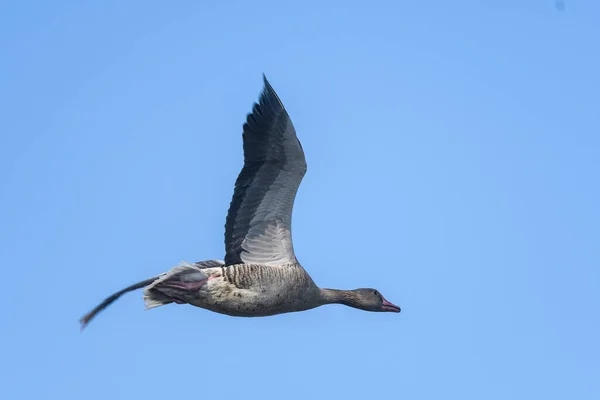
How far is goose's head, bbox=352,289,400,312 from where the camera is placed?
20.0 metres

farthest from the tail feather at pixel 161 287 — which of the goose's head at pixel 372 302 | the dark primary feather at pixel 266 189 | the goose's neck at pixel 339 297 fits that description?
the goose's head at pixel 372 302

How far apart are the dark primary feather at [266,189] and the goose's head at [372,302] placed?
2239 mm

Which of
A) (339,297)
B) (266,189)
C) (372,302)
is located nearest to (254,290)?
(266,189)

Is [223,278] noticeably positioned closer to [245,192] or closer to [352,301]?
[245,192]

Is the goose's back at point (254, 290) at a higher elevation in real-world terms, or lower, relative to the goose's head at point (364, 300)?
lower

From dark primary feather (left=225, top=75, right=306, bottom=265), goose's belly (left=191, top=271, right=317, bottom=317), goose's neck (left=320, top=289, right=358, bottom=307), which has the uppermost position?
dark primary feather (left=225, top=75, right=306, bottom=265)

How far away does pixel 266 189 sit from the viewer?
58.5ft

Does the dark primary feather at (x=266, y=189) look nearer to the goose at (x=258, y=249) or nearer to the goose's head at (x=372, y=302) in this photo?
the goose at (x=258, y=249)

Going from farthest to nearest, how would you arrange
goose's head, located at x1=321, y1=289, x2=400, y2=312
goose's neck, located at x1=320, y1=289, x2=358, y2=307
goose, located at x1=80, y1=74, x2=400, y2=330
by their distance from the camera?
goose's head, located at x1=321, y1=289, x2=400, y2=312
goose's neck, located at x1=320, y1=289, x2=358, y2=307
goose, located at x1=80, y1=74, x2=400, y2=330

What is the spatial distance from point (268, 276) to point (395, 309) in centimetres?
329

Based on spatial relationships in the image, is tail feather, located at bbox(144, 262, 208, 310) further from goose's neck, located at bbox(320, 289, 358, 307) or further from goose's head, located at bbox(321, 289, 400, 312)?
goose's head, located at bbox(321, 289, 400, 312)

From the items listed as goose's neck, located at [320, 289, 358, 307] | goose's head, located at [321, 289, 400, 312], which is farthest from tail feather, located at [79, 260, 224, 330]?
goose's head, located at [321, 289, 400, 312]

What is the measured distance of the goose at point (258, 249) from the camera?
17.4 m

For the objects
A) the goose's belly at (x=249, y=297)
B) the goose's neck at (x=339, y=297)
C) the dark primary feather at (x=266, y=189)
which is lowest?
the goose's belly at (x=249, y=297)
